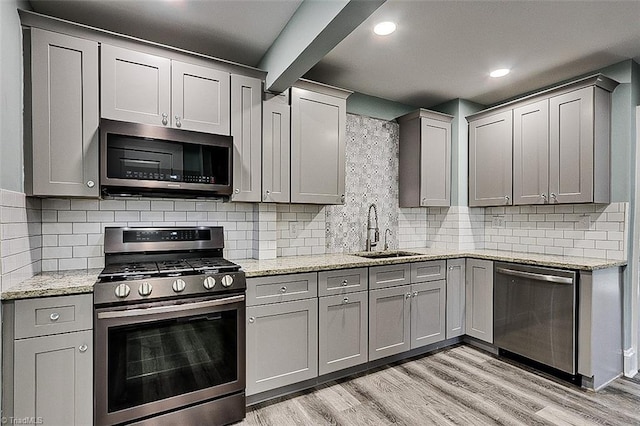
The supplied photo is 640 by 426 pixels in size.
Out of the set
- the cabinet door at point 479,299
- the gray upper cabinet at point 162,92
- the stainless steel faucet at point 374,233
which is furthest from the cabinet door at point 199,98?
the cabinet door at point 479,299

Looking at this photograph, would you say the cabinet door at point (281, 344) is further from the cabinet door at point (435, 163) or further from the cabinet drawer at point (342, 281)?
the cabinet door at point (435, 163)

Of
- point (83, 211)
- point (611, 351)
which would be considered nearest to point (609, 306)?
point (611, 351)

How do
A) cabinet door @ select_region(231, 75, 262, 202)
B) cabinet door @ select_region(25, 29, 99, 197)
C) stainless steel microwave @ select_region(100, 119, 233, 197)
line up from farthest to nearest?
cabinet door @ select_region(231, 75, 262, 202)
stainless steel microwave @ select_region(100, 119, 233, 197)
cabinet door @ select_region(25, 29, 99, 197)

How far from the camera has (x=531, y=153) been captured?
3260 mm

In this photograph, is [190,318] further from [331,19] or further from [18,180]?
[331,19]

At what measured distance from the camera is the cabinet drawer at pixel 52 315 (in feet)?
5.52

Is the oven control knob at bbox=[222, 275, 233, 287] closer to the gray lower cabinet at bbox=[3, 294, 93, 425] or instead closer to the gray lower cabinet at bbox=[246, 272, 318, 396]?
the gray lower cabinet at bbox=[246, 272, 318, 396]

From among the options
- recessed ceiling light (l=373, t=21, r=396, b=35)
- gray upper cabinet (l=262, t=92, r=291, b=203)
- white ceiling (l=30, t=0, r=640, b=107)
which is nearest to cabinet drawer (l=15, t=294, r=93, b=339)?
gray upper cabinet (l=262, t=92, r=291, b=203)

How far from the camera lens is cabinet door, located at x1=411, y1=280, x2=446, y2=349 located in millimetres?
3143

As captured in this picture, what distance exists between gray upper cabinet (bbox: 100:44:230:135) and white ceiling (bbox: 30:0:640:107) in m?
0.28

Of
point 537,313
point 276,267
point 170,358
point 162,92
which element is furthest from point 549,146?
point 170,358

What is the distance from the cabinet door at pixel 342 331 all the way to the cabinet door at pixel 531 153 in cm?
190

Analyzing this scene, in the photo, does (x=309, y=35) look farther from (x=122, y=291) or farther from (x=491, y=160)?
(x=491, y=160)

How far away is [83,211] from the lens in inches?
91.4
